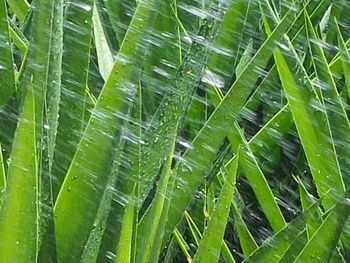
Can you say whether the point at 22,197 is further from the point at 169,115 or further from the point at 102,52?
the point at 102,52

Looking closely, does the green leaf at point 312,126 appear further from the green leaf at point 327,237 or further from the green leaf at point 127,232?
the green leaf at point 127,232

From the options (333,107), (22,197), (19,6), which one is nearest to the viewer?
(22,197)

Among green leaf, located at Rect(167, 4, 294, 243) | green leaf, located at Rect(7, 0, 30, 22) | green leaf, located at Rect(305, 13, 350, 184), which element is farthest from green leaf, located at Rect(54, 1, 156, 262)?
green leaf, located at Rect(7, 0, 30, 22)

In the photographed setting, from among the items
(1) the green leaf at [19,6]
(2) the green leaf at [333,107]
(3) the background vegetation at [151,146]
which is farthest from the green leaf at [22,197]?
(1) the green leaf at [19,6]

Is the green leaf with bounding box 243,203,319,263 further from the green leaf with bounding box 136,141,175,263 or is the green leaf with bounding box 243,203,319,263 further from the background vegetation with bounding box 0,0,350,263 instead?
the green leaf with bounding box 136,141,175,263

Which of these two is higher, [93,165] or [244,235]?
[93,165]

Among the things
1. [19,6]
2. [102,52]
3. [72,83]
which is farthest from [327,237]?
[19,6]

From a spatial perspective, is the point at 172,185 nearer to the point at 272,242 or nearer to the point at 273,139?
the point at 272,242

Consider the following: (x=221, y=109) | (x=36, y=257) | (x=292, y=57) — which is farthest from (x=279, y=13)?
(x=36, y=257)

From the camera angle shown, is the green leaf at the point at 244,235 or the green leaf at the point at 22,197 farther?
the green leaf at the point at 244,235
